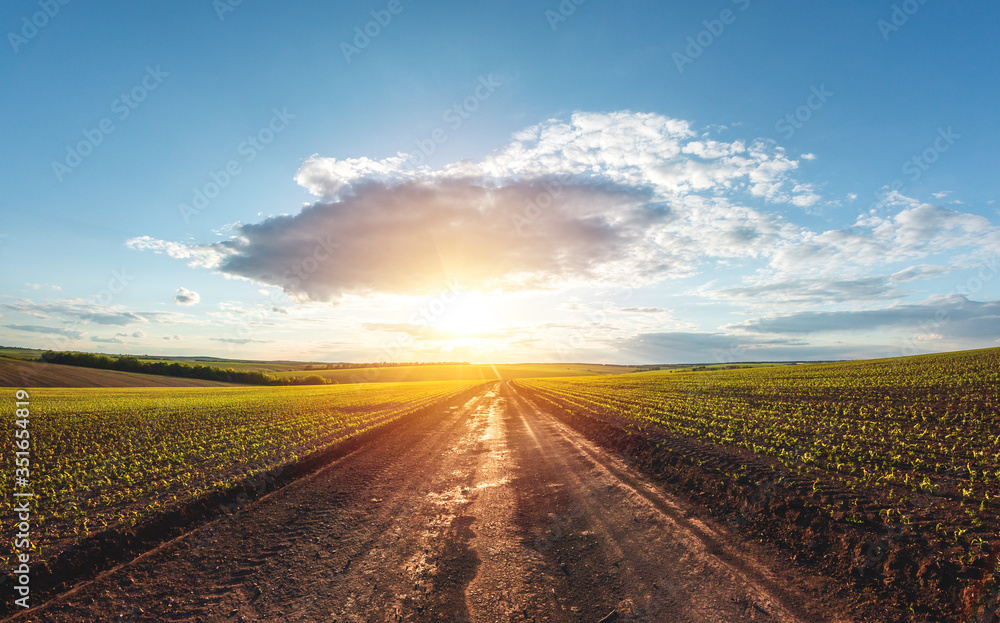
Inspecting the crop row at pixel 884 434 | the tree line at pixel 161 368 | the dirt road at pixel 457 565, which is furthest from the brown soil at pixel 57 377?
the dirt road at pixel 457 565

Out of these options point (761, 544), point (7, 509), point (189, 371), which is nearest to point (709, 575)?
point (761, 544)

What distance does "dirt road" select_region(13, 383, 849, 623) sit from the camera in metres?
5.00

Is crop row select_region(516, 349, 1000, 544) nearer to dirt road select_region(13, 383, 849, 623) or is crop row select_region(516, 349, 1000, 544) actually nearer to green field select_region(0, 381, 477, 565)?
dirt road select_region(13, 383, 849, 623)

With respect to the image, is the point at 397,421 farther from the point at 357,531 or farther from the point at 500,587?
the point at 500,587

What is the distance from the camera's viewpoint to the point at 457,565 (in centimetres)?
609

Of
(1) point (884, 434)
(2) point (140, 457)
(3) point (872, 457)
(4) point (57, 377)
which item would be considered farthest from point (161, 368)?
(1) point (884, 434)

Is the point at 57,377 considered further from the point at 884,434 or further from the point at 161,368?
the point at 884,434

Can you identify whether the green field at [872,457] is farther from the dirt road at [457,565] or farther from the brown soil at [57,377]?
the brown soil at [57,377]

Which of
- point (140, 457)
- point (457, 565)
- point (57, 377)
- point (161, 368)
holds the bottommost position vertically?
point (161, 368)

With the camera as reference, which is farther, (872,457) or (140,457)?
(140,457)

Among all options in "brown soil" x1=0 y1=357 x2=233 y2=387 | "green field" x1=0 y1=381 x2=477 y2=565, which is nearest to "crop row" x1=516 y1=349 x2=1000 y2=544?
"green field" x1=0 y1=381 x2=477 y2=565

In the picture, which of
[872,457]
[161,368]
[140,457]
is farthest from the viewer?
[161,368]

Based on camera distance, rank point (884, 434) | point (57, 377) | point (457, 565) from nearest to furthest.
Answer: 1. point (457, 565)
2. point (884, 434)
3. point (57, 377)

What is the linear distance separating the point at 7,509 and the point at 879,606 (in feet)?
50.4
